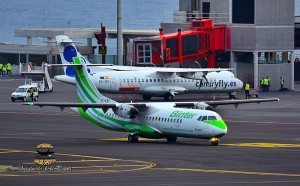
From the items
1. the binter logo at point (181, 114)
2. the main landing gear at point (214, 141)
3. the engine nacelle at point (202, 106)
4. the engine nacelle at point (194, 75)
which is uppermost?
the engine nacelle at point (194, 75)

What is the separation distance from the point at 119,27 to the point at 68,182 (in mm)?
65542

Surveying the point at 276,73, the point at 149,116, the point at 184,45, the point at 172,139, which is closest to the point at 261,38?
the point at 276,73

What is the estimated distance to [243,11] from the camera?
346 feet

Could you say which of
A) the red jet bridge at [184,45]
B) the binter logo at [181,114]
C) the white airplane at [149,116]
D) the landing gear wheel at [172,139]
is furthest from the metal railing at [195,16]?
the binter logo at [181,114]

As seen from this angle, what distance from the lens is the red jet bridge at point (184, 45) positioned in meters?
104

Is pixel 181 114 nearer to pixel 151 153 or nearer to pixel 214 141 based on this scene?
pixel 214 141

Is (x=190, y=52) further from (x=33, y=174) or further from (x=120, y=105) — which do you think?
(x=33, y=174)

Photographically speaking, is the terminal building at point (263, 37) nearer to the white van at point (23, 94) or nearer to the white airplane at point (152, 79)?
the white airplane at point (152, 79)

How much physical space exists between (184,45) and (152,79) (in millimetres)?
12067

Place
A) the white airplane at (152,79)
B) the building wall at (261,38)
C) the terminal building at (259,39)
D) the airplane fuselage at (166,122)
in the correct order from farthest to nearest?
the terminal building at (259,39) < the building wall at (261,38) < the white airplane at (152,79) < the airplane fuselage at (166,122)

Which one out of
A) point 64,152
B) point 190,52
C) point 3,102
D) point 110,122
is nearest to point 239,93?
point 190,52

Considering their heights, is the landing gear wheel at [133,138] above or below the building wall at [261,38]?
below

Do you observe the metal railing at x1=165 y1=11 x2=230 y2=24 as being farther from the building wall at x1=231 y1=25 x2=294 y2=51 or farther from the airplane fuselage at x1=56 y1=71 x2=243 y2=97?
the airplane fuselage at x1=56 y1=71 x2=243 y2=97

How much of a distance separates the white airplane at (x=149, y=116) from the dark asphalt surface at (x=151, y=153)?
0.81 metres
